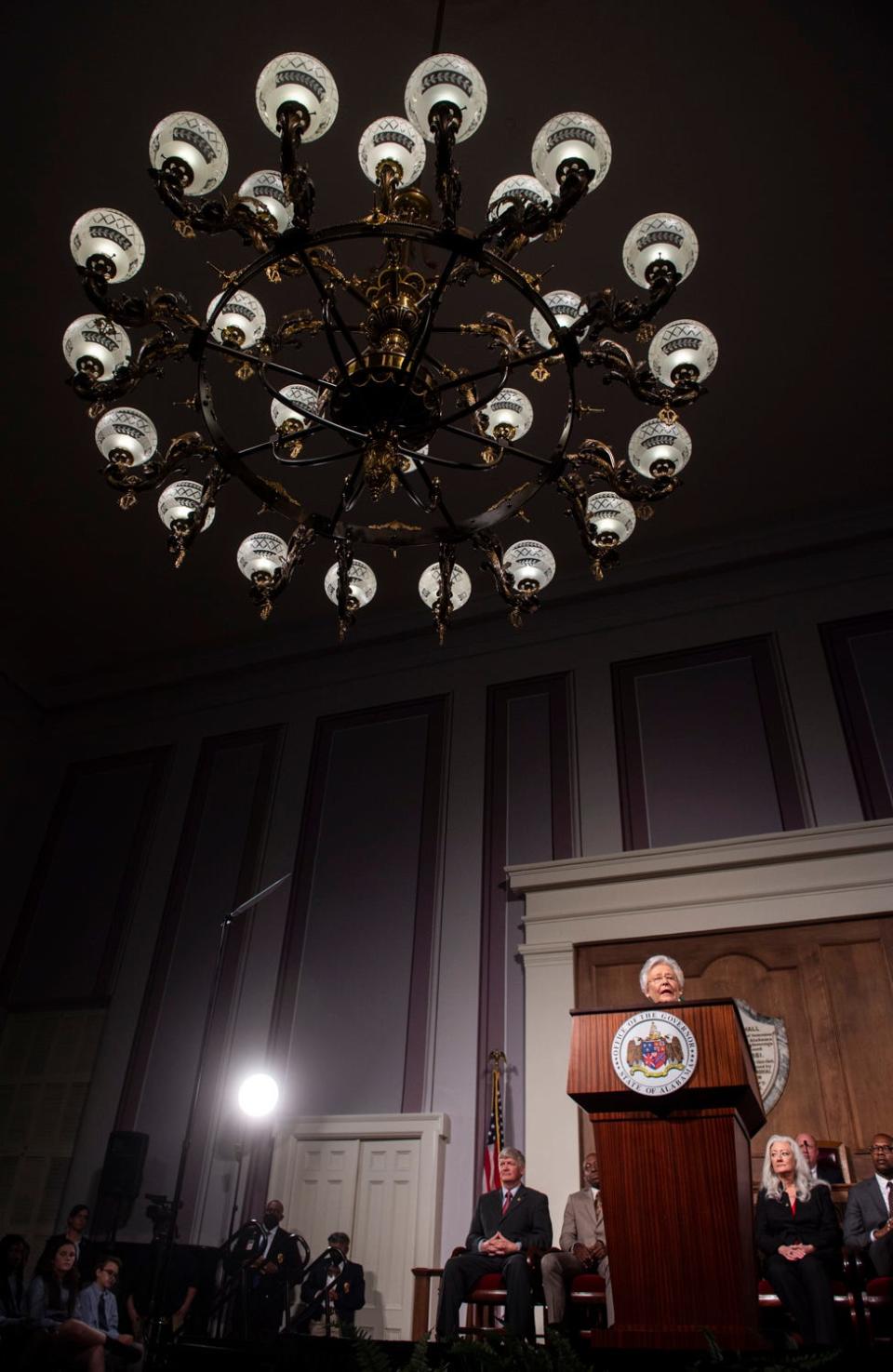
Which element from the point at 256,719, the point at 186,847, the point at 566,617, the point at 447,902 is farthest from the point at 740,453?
the point at 186,847

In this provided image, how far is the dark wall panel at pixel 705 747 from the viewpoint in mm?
6430

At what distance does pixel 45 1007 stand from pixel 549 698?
452 cm

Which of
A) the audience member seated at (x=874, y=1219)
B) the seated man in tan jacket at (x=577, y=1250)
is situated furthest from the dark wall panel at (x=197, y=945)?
the audience member seated at (x=874, y=1219)

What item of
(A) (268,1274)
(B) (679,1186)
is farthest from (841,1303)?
(A) (268,1274)

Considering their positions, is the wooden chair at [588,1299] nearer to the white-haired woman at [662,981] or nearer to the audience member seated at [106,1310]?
the white-haired woman at [662,981]

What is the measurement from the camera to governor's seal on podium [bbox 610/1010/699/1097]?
2.59 m

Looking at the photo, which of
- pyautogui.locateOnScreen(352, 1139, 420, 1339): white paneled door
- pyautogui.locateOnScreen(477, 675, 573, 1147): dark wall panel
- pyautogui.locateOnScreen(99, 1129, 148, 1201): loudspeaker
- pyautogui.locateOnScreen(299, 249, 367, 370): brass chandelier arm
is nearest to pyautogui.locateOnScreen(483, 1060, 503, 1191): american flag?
pyautogui.locateOnScreen(477, 675, 573, 1147): dark wall panel

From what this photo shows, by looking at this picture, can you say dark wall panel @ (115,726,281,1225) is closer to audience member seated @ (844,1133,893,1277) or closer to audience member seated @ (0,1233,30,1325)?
audience member seated @ (0,1233,30,1325)

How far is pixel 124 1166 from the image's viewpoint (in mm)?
6438

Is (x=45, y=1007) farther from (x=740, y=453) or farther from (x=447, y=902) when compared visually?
(x=740, y=453)

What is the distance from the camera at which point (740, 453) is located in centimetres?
693

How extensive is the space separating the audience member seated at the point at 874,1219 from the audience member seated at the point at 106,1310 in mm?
3565

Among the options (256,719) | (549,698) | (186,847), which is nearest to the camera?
(549,698)

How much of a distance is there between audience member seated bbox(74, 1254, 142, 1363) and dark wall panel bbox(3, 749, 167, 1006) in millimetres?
2427
